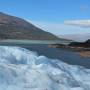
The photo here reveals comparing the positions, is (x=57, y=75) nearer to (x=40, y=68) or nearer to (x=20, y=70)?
(x=40, y=68)

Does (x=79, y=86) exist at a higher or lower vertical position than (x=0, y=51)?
lower

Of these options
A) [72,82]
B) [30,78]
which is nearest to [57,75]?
[72,82]

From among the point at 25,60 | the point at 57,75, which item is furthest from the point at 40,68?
the point at 25,60

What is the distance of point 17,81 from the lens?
1327 cm

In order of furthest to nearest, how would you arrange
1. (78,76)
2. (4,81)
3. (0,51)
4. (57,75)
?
(78,76) → (0,51) → (57,75) → (4,81)

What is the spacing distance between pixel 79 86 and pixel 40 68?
2084mm

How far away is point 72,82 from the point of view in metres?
15.3

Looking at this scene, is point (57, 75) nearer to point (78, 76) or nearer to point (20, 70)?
point (20, 70)

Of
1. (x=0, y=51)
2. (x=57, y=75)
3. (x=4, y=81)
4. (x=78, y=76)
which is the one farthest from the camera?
(x=78, y=76)

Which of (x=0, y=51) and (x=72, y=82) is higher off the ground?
(x=0, y=51)

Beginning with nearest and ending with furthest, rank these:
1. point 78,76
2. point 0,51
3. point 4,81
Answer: point 4,81, point 0,51, point 78,76

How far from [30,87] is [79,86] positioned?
3.32 metres

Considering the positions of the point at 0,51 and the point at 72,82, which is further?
the point at 0,51

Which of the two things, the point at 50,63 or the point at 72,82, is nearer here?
the point at 72,82
